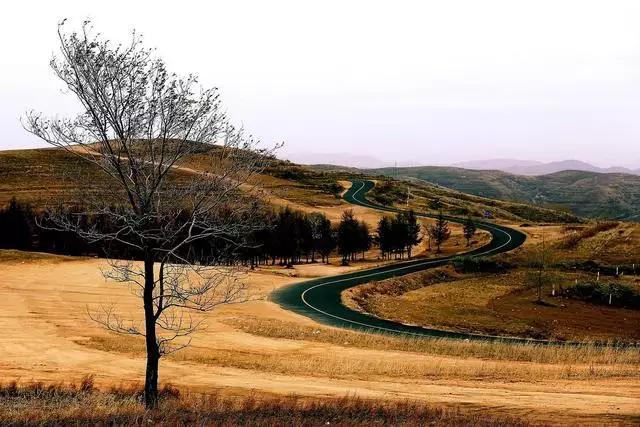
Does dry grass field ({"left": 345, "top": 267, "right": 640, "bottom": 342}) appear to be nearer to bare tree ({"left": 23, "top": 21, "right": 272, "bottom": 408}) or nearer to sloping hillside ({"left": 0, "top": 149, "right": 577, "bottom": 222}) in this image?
bare tree ({"left": 23, "top": 21, "right": 272, "bottom": 408})

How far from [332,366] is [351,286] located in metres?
31.4

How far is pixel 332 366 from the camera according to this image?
914 inches

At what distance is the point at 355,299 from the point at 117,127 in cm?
3834

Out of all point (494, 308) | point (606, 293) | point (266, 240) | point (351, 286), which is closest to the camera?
point (494, 308)

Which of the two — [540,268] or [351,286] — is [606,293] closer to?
[540,268]

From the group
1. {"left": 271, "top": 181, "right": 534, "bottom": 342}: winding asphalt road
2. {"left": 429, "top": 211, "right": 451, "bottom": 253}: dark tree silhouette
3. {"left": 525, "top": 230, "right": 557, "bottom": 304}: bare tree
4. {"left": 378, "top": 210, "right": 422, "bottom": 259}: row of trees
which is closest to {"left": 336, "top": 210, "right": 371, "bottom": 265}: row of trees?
{"left": 378, "top": 210, "right": 422, "bottom": 259}: row of trees

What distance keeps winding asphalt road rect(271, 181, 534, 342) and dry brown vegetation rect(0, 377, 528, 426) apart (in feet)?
65.3

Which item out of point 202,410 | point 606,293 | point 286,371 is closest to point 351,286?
point 606,293

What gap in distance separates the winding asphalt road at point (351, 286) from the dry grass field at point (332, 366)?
445 centimetres

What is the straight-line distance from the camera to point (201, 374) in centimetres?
2139

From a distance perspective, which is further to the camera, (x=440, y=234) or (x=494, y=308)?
(x=440, y=234)

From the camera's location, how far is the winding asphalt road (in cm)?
3744

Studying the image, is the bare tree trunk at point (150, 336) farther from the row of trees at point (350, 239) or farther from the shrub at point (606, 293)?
the row of trees at point (350, 239)

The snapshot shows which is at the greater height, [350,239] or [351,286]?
[350,239]
